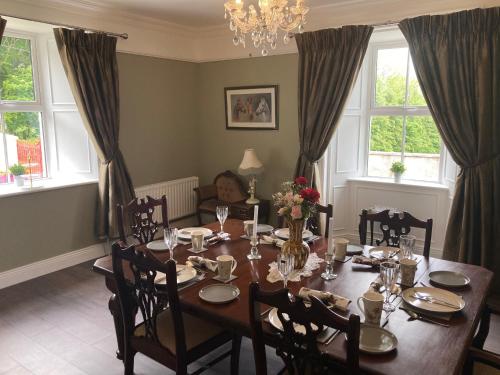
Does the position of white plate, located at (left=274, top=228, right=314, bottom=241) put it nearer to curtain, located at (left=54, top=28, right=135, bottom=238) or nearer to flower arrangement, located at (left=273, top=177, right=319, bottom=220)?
flower arrangement, located at (left=273, top=177, right=319, bottom=220)

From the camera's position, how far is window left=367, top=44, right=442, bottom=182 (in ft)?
14.7

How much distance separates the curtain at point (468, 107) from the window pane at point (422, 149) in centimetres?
81

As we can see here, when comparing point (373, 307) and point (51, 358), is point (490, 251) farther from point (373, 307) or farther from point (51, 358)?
point (51, 358)

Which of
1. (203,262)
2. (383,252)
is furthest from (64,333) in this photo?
(383,252)

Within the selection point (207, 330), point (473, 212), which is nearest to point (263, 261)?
point (207, 330)

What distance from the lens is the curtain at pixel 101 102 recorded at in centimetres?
396

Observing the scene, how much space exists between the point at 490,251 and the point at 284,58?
2.88 metres

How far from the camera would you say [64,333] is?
3.00 m

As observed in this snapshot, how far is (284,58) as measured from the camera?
4703 millimetres

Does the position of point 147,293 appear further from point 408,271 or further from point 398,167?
point 398,167

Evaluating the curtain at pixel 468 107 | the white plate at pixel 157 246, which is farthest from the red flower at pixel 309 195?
the curtain at pixel 468 107

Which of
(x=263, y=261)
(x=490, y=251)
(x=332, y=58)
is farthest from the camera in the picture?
(x=332, y=58)

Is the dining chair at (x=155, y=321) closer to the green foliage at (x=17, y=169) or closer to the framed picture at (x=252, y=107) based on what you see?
the green foliage at (x=17, y=169)

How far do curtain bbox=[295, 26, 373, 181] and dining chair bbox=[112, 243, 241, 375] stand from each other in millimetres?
2649
